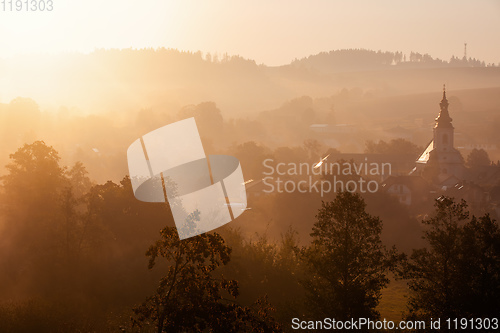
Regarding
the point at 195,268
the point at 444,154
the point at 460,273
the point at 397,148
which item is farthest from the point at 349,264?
the point at 397,148

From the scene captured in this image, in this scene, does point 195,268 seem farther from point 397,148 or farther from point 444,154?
point 397,148

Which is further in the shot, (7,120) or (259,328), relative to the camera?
(7,120)

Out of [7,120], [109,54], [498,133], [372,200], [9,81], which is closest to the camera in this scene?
Result: [372,200]

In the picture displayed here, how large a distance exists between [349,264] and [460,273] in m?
2.66

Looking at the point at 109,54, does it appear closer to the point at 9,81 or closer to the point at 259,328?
the point at 9,81

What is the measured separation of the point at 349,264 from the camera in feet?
46.9

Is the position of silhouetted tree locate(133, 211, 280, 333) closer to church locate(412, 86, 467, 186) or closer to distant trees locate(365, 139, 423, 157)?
church locate(412, 86, 467, 186)

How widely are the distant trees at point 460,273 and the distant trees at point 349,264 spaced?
0.94 metres

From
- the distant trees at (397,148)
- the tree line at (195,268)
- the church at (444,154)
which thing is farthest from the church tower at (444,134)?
the tree line at (195,268)

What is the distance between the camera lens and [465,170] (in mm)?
68062

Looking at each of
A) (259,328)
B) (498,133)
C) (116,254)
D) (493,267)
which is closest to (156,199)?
(116,254)

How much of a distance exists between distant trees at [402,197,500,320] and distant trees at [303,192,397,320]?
94cm

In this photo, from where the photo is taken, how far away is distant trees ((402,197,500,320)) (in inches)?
551

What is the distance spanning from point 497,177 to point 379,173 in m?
16.6
